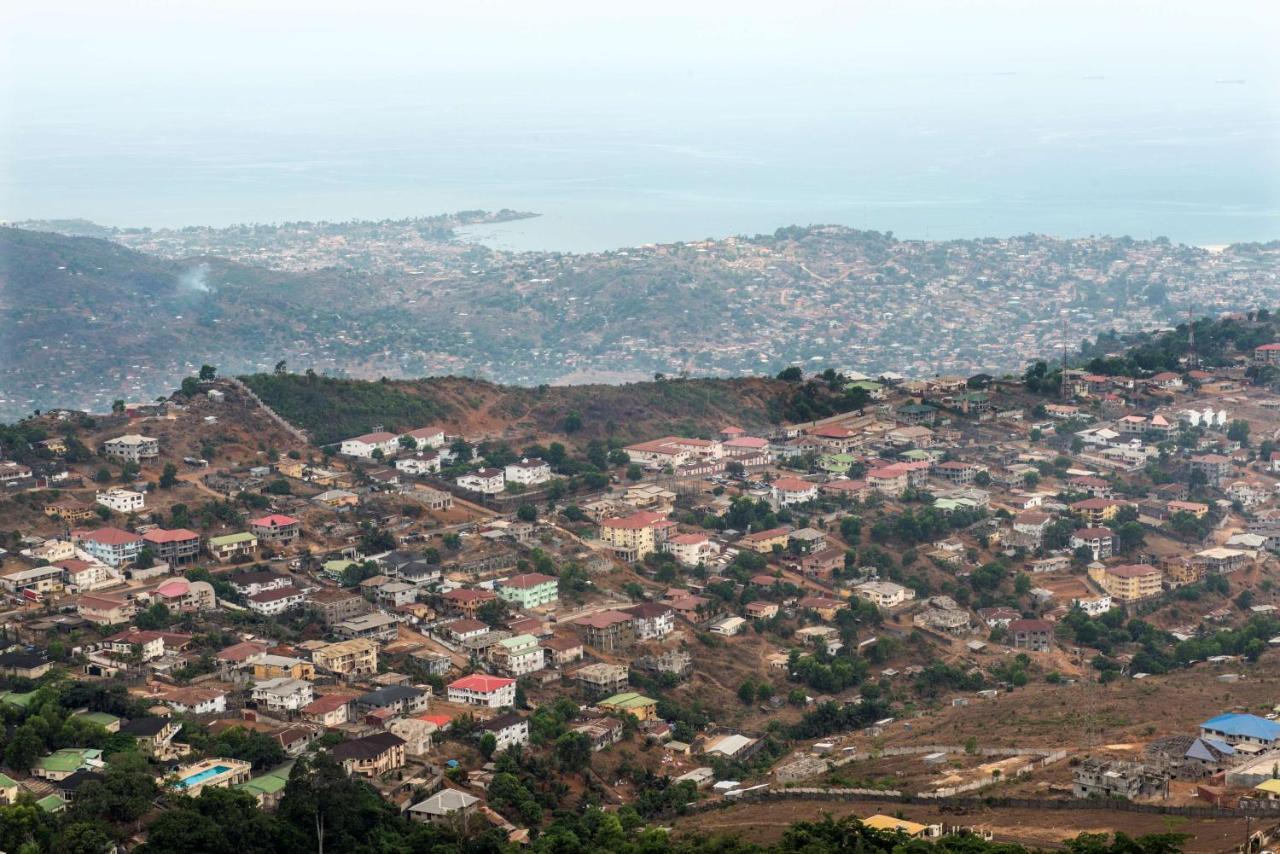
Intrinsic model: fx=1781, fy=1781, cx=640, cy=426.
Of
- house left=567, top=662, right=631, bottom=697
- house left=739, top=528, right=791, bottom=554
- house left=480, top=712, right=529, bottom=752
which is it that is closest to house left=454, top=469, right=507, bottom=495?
house left=739, top=528, right=791, bottom=554

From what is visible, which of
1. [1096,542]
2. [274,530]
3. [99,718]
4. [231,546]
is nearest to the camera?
[99,718]

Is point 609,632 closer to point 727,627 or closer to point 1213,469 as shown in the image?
point 727,627

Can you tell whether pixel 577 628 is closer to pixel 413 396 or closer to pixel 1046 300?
pixel 413 396

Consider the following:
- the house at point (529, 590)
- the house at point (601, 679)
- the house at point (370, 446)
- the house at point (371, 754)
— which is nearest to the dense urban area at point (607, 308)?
the house at point (370, 446)

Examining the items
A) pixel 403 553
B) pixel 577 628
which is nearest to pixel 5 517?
pixel 403 553

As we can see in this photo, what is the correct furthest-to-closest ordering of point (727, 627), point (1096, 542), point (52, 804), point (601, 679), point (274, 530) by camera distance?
point (1096, 542) < point (274, 530) < point (727, 627) < point (601, 679) < point (52, 804)

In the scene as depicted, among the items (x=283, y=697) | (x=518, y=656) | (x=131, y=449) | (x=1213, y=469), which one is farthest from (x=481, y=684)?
(x=1213, y=469)
